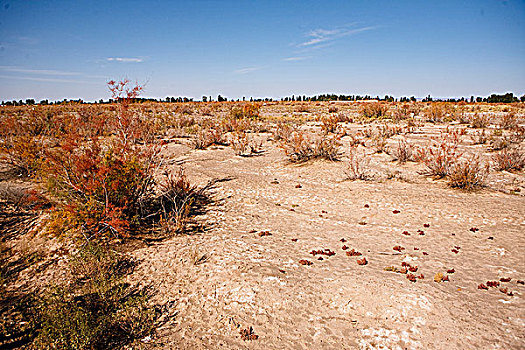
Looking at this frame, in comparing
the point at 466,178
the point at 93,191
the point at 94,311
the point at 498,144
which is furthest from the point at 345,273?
the point at 498,144

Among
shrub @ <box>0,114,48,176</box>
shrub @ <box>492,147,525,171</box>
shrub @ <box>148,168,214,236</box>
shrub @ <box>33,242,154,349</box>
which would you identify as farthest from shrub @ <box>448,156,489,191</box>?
shrub @ <box>0,114,48,176</box>

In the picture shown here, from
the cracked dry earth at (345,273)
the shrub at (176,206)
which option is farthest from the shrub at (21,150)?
the cracked dry earth at (345,273)

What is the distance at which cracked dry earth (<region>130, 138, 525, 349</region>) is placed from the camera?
11.7ft

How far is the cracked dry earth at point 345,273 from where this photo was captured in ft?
11.7

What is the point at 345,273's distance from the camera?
15.1 feet

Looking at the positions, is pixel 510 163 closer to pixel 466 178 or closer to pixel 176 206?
pixel 466 178

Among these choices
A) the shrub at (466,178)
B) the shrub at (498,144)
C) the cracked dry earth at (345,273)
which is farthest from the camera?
the shrub at (498,144)

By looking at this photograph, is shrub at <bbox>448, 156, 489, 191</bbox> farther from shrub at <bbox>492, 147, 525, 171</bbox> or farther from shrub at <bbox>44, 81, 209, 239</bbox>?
shrub at <bbox>44, 81, 209, 239</bbox>

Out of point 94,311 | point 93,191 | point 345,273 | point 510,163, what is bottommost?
point 94,311

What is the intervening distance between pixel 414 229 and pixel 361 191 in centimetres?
228

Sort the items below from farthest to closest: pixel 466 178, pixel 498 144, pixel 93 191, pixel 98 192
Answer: pixel 498 144 < pixel 466 178 < pixel 98 192 < pixel 93 191

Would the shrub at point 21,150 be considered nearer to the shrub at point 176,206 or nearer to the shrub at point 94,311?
the shrub at point 176,206

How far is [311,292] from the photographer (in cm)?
422

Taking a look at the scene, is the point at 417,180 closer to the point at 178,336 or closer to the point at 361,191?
the point at 361,191
